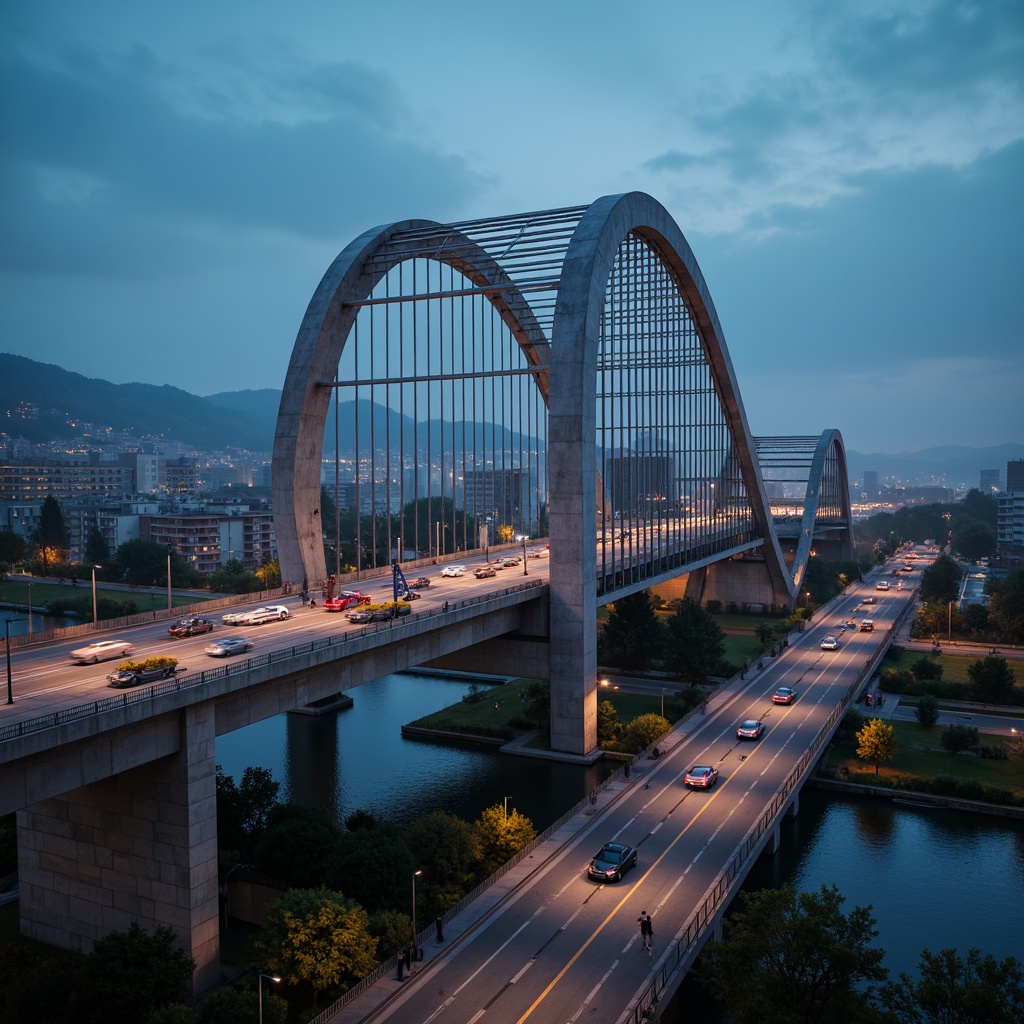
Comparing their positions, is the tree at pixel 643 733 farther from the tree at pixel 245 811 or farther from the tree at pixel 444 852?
the tree at pixel 245 811

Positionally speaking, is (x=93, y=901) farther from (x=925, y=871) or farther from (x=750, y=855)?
(x=925, y=871)

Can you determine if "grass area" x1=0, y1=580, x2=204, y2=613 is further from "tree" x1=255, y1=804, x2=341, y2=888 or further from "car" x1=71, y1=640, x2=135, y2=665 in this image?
"tree" x1=255, y1=804, x2=341, y2=888

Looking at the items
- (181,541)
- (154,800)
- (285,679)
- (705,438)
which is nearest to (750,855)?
(285,679)

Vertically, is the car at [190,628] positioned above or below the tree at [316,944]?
above

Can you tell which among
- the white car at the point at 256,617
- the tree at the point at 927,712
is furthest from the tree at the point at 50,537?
the tree at the point at 927,712

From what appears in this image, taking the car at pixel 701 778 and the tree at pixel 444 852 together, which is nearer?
the tree at pixel 444 852
